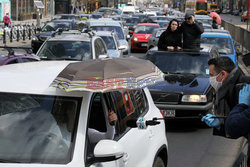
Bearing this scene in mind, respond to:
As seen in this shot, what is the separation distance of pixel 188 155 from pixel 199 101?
161cm

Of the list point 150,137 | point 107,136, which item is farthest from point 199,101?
point 107,136

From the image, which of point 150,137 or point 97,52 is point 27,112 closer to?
point 150,137

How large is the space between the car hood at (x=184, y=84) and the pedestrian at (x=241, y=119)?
6.03 metres

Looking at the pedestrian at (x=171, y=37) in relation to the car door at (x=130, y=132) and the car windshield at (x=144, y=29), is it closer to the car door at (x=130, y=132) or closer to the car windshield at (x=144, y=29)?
the car door at (x=130, y=132)

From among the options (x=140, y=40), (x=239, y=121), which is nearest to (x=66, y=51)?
(x=239, y=121)

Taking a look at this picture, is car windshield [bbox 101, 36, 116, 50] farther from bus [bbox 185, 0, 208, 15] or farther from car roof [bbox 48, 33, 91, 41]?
bus [bbox 185, 0, 208, 15]

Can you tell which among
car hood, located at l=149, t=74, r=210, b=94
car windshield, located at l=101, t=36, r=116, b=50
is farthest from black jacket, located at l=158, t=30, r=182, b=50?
Answer: car windshield, located at l=101, t=36, r=116, b=50

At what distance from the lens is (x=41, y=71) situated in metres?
4.88

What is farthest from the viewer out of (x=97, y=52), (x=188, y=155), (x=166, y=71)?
(x=97, y=52)

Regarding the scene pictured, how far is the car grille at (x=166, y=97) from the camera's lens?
9.93 metres

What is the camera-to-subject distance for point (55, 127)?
4242 millimetres

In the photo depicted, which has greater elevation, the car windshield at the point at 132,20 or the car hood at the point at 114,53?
the car hood at the point at 114,53

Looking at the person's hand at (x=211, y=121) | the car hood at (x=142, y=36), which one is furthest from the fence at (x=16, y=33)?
the person's hand at (x=211, y=121)

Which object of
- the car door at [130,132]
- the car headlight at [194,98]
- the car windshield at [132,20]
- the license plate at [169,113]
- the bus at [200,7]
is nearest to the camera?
the car door at [130,132]
